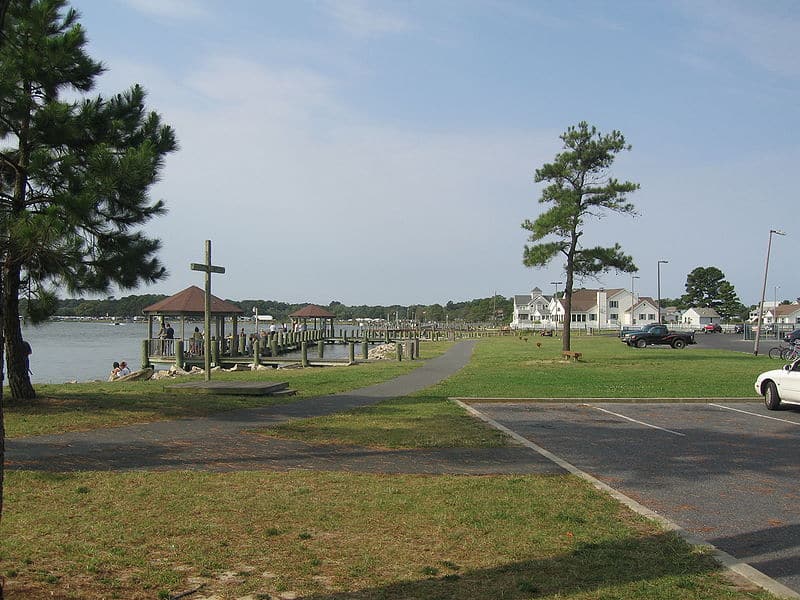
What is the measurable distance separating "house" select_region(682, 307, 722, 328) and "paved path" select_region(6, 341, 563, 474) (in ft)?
397

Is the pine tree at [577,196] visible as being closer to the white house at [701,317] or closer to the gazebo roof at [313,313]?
the gazebo roof at [313,313]

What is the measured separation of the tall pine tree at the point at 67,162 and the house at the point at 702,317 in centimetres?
11994

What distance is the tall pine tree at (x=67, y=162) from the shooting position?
11.4 m

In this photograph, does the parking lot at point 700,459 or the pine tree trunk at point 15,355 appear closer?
the parking lot at point 700,459

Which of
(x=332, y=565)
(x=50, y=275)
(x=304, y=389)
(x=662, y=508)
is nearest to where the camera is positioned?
(x=332, y=565)

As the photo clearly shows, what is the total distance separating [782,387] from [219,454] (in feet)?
39.3

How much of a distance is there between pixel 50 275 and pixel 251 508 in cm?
780

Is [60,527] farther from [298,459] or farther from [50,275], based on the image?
[50,275]

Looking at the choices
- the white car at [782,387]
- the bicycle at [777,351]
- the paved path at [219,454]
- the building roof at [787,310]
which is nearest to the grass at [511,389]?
the paved path at [219,454]

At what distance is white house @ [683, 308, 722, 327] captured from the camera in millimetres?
122312

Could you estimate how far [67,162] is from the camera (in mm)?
11766

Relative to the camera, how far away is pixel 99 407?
12.9 m

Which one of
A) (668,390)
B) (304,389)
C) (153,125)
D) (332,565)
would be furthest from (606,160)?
(332,565)

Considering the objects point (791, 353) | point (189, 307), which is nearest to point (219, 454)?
point (189, 307)
